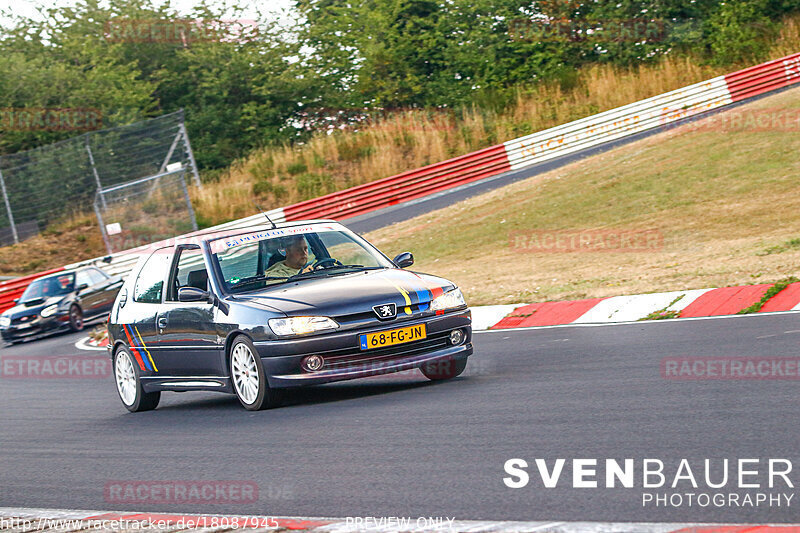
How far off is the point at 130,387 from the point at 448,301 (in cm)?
348

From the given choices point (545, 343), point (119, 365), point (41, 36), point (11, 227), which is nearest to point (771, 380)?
point (545, 343)

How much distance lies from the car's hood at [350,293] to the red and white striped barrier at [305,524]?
2912 mm

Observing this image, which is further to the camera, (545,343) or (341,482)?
(545,343)

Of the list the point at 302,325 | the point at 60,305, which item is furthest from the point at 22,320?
the point at 302,325

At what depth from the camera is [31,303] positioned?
24.1m

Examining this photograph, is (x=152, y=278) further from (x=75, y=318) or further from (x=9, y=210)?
(x=9, y=210)

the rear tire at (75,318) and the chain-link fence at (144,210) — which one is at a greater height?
the chain-link fence at (144,210)

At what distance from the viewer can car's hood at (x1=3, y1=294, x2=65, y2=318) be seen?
77.8 ft

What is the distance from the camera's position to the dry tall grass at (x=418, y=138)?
37.5 metres

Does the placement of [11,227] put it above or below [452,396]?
above

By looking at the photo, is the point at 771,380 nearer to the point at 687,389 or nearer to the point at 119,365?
the point at 687,389

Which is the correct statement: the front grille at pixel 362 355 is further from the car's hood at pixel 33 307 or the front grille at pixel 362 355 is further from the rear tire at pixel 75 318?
the car's hood at pixel 33 307

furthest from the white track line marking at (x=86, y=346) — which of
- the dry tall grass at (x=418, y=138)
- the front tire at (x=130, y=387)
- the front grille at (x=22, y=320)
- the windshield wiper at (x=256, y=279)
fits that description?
the dry tall grass at (x=418, y=138)

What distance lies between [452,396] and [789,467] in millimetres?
3675
